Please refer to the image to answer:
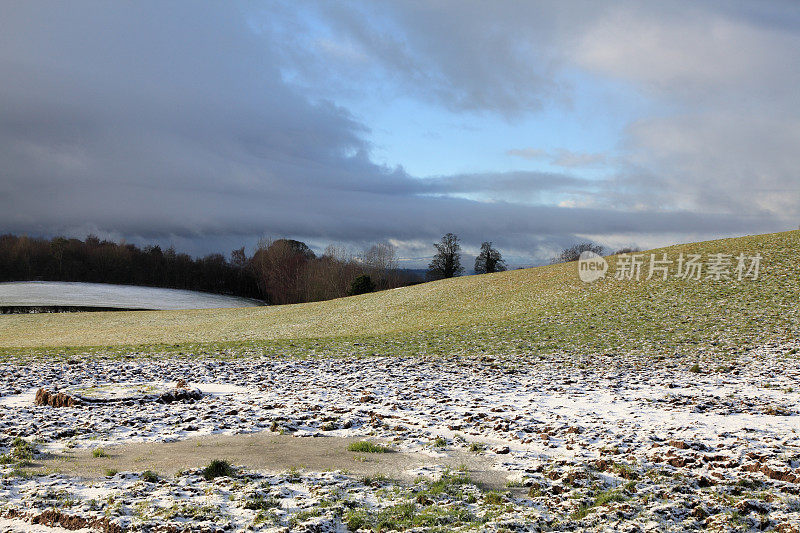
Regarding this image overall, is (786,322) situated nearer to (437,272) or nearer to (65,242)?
(437,272)

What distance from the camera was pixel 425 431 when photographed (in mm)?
10961

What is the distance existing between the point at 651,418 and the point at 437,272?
77452mm

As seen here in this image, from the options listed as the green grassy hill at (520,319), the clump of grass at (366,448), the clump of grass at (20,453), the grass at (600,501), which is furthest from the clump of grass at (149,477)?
the green grassy hill at (520,319)

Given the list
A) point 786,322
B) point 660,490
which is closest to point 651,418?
point 660,490

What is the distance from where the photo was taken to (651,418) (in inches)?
464

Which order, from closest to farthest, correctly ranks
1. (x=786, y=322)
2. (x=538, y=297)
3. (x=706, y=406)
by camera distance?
1. (x=706, y=406)
2. (x=786, y=322)
3. (x=538, y=297)

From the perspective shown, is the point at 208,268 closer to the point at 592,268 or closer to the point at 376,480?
the point at 592,268

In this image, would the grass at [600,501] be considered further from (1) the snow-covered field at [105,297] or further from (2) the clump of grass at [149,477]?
(1) the snow-covered field at [105,297]

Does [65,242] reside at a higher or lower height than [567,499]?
higher

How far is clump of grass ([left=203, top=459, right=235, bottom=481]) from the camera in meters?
8.16

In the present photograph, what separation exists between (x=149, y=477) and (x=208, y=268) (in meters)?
113

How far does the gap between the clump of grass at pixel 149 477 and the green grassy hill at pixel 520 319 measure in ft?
52.9

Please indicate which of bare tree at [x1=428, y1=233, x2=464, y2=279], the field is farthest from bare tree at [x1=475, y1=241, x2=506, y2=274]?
the field

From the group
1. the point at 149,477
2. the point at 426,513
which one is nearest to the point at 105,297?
the point at 149,477
